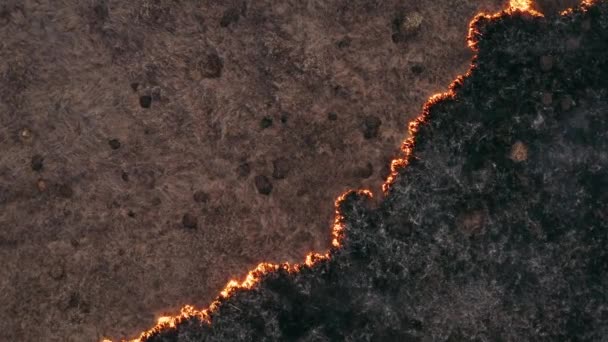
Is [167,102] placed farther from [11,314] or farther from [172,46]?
[11,314]

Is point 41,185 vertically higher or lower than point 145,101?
lower

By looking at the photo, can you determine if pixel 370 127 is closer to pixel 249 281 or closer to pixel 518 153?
pixel 518 153

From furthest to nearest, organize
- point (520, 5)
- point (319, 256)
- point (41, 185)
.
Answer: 1. point (520, 5)
2. point (319, 256)
3. point (41, 185)

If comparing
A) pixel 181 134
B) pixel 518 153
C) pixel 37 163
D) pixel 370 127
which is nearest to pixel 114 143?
pixel 181 134

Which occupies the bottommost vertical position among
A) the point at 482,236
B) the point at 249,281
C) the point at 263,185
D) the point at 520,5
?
the point at 482,236

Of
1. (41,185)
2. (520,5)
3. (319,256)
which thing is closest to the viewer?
(41,185)

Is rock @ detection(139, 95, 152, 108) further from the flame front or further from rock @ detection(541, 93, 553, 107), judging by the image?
rock @ detection(541, 93, 553, 107)
